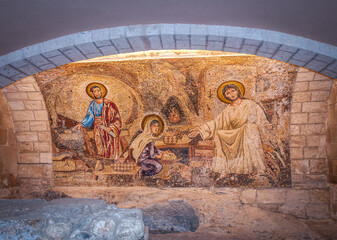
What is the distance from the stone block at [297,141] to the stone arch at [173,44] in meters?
3.20

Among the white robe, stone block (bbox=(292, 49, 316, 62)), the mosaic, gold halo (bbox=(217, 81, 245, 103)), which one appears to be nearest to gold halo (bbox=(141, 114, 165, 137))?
the mosaic

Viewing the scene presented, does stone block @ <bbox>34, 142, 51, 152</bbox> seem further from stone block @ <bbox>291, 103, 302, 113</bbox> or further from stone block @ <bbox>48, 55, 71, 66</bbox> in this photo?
stone block @ <bbox>291, 103, 302, 113</bbox>

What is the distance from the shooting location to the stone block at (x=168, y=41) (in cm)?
279

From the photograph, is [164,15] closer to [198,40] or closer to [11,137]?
[198,40]

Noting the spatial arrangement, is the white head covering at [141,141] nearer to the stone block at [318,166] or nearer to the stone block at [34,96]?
the stone block at [34,96]


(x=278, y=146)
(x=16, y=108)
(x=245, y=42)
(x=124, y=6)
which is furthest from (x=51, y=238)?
(x=278, y=146)

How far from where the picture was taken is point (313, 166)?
238 inches

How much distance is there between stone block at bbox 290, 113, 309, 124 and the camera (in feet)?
19.8

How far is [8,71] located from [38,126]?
3.67 meters

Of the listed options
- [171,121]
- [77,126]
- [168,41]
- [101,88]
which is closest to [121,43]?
[168,41]

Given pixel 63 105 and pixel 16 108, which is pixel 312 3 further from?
pixel 16 108

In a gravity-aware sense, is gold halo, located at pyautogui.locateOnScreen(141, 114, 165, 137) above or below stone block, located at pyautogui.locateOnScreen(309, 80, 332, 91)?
below

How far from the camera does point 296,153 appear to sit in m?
6.11

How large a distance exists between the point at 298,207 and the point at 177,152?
8.90 feet
